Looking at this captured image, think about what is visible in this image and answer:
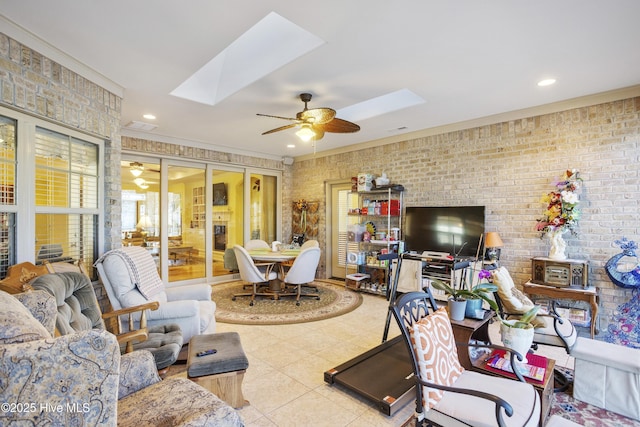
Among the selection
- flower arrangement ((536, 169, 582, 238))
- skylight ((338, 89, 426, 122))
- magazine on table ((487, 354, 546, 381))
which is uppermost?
skylight ((338, 89, 426, 122))

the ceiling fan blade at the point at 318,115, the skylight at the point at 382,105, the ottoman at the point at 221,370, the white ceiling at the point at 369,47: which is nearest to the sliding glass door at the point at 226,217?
the white ceiling at the point at 369,47

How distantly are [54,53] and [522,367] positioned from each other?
4.23 metres

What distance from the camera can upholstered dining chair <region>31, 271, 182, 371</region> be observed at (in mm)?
1963

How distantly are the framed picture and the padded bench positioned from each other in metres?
5.86

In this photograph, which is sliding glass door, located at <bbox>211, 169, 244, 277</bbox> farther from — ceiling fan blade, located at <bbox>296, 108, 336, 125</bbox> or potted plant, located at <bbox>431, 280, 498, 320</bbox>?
potted plant, located at <bbox>431, 280, 498, 320</bbox>

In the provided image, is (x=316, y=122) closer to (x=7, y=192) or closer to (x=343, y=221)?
(x=7, y=192)

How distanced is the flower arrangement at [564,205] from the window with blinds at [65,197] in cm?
504

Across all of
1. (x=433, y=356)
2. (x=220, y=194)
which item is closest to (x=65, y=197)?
(x=433, y=356)

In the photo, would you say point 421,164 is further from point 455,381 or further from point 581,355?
point 455,381

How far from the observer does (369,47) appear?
2.53m

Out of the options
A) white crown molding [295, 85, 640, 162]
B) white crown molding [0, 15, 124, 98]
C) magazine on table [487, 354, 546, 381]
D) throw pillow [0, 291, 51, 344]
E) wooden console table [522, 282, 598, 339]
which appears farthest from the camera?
white crown molding [295, 85, 640, 162]

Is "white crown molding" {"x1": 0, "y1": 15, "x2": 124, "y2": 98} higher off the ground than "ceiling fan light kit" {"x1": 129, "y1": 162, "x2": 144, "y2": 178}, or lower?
higher

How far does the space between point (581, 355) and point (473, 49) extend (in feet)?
8.29

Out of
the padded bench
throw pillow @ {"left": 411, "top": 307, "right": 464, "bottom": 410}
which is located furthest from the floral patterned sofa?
the padded bench
